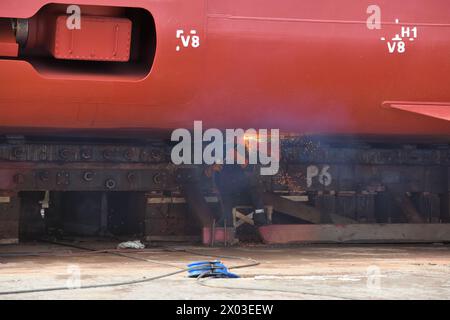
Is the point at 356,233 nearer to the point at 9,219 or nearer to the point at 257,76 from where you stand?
the point at 257,76

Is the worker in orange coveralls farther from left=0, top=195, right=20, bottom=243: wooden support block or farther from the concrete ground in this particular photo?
left=0, top=195, right=20, bottom=243: wooden support block

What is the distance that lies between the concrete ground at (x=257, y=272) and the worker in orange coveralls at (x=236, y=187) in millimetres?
461

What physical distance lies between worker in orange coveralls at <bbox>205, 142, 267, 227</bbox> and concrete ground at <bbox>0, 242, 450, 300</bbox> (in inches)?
18.1

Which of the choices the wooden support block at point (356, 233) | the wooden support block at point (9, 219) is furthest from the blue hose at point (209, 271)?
the wooden support block at point (9, 219)

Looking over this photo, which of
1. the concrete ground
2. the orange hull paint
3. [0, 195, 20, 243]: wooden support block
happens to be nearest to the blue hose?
the concrete ground

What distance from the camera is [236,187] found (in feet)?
28.6

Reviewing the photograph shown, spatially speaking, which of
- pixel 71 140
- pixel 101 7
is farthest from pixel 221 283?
pixel 71 140

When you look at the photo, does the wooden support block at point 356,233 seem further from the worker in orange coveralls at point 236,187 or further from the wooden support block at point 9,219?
the wooden support block at point 9,219

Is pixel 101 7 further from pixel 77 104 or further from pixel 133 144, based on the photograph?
pixel 133 144

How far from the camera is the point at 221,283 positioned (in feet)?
16.8

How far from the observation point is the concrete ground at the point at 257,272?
4691 mm

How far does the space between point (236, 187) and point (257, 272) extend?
276 centimetres

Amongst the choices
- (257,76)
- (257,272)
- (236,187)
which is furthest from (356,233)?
(257,272)

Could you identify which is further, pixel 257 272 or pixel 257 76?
pixel 257 76
